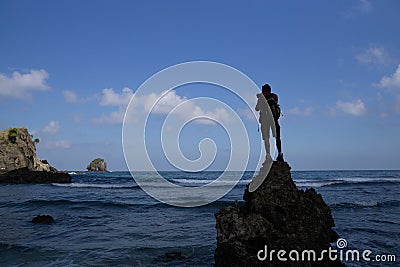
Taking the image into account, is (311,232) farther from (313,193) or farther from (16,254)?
(16,254)

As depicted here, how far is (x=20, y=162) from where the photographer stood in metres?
67.7

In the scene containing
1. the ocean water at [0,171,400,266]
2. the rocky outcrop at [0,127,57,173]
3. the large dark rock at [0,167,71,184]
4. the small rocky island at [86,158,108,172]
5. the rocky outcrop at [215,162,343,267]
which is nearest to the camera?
the rocky outcrop at [215,162,343,267]

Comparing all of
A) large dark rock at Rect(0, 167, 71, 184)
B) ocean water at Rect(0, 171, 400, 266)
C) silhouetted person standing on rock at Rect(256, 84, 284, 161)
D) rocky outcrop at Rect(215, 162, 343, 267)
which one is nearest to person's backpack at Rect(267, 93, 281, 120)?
silhouetted person standing on rock at Rect(256, 84, 284, 161)

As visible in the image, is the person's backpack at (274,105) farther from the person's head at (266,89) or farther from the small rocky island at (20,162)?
the small rocky island at (20,162)

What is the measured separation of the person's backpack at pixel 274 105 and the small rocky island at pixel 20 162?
185ft

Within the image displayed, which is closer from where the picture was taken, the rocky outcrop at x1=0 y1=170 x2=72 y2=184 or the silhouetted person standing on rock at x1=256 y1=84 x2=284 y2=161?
the silhouetted person standing on rock at x1=256 y1=84 x2=284 y2=161

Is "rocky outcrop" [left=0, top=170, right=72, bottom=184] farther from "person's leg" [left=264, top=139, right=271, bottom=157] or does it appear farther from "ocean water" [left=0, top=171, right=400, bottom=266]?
"person's leg" [left=264, top=139, right=271, bottom=157]

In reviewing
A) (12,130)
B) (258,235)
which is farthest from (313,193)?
(12,130)

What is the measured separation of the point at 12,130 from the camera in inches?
2798

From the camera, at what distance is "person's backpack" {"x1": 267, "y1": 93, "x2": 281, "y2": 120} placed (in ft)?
28.7

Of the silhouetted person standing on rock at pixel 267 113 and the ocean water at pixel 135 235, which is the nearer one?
the silhouetted person standing on rock at pixel 267 113

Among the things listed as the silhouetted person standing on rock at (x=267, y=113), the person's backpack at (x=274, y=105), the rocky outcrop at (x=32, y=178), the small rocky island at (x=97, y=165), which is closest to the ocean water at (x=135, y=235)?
the silhouetted person standing on rock at (x=267, y=113)

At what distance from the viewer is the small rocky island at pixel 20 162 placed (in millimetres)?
56688

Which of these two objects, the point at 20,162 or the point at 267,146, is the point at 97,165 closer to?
the point at 20,162
